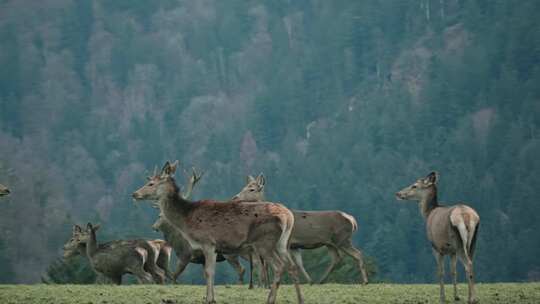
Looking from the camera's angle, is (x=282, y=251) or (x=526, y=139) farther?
(x=526, y=139)

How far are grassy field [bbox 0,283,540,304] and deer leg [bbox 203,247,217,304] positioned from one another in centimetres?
68

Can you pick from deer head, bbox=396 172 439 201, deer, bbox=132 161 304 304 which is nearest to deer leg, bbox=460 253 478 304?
deer, bbox=132 161 304 304

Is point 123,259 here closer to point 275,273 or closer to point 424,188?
point 424,188

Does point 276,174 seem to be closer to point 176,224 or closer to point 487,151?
point 487,151

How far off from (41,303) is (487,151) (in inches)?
6492

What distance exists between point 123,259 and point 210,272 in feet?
34.8

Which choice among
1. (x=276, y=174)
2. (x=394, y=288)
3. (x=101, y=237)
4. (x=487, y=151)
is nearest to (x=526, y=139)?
(x=487, y=151)

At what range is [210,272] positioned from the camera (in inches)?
897

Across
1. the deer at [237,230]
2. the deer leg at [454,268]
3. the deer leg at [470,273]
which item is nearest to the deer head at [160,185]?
the deer at [237,230]

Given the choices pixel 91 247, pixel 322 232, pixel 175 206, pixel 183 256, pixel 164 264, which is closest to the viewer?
pixel 175 206

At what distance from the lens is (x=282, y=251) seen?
74.1ft

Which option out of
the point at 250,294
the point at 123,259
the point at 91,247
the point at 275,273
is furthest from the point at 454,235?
the point at 91,247

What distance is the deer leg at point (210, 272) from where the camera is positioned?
22.6 metres

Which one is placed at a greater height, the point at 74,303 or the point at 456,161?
the point at 74,303
